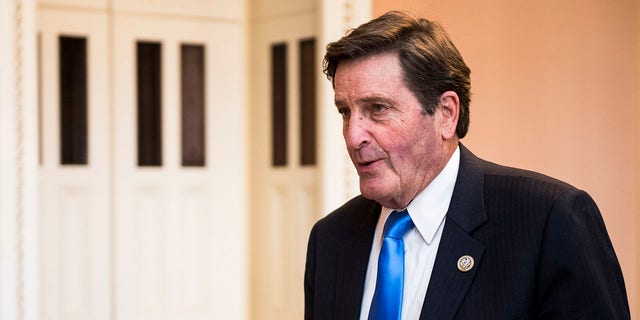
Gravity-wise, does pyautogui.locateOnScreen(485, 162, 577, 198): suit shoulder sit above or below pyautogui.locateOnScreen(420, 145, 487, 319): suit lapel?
above

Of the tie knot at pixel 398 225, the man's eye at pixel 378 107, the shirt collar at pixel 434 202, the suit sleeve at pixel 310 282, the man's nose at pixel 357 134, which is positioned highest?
the man's eye at pixel 378 107

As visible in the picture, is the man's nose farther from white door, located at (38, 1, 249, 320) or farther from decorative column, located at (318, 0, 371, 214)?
white door, located at (38, 1, 249, 320)

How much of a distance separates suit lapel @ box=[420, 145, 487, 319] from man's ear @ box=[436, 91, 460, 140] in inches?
2.6

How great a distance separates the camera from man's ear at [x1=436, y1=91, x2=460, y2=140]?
1.64 meters

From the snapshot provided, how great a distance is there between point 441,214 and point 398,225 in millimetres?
76

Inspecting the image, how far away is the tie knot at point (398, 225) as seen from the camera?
163 centimetres

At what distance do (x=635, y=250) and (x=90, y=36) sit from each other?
2.66m

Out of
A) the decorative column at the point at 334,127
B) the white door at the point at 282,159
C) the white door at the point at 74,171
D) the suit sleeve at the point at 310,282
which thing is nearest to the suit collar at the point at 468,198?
the suit sleeve at the point at 310,282

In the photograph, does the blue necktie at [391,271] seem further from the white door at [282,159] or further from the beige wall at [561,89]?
the white door at [282,159]

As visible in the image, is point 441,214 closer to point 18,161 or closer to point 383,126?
point 383,126

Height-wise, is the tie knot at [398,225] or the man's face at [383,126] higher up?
the man's face at [383,126]

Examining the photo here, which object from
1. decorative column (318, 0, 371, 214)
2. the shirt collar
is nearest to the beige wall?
decorative column (318, 0, 371, 214)

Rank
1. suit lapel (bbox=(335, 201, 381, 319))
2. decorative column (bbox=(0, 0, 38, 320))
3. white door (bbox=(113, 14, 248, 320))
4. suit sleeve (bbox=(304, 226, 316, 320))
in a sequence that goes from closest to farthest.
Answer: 1. suit lapel (bbox=(335, 201, 381, 319))
2. suit sleeve (bbox=(304, 226, 316, 320))
3. decorative column (bbox=(0, 0, 38, 320))
4. white door (bbox=(113, 14, 248, 320))

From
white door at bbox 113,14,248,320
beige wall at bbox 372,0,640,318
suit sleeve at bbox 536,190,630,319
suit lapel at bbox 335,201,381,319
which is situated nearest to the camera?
suit sleeve at bbox 536,190,630,319
